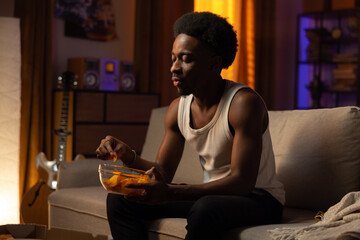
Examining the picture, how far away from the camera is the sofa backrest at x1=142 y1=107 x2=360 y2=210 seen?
2.14 meters

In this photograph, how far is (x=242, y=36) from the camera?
234 inches

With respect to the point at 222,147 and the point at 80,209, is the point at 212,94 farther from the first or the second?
the point at 80,209

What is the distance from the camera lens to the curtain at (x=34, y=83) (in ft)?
13.4

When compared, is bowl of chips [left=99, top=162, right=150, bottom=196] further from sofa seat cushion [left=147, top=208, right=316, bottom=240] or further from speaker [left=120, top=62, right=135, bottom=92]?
speaker [left=120, top=62, right=135, bottom=92]

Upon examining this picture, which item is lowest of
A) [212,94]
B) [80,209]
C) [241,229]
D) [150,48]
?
[80,209]

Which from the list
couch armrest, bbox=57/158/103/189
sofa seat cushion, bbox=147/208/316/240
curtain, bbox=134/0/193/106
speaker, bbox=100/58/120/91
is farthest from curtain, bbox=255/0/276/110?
sofa seat cushion, bbox=147/208/316/240

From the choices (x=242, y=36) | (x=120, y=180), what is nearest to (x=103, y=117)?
(x=242, y=36)

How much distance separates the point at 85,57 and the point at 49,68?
0.36 metres

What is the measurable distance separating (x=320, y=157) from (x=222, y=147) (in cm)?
48

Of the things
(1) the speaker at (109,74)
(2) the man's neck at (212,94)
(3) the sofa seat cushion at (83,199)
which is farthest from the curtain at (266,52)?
(2) the man's neck at (212,94)

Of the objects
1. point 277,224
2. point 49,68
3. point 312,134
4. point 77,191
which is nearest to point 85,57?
point 49,68

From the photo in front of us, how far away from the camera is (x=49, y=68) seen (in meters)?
4.27

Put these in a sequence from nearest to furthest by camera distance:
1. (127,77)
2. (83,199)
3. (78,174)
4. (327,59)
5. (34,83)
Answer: (83,199)
(78,174)
(34,83)
(127,77)
(327,59)

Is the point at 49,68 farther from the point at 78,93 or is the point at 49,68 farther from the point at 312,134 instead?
the point at 312,134
